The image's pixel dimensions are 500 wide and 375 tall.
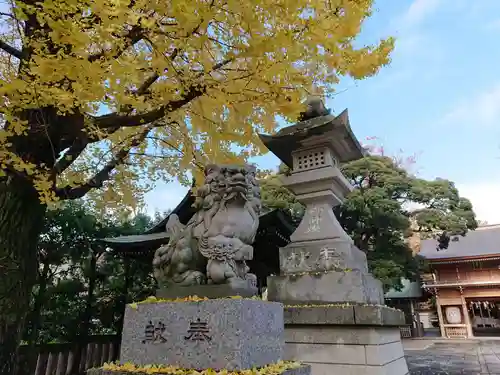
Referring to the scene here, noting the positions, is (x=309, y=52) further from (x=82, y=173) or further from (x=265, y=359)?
(x=82, y=173)

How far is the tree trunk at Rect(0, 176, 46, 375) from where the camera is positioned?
4410 millimetres

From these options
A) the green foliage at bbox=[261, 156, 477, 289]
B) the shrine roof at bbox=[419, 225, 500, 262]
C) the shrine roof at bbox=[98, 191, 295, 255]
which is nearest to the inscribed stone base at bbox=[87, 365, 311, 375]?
the shrine roof at bbox=[98, 191, 295, 255]

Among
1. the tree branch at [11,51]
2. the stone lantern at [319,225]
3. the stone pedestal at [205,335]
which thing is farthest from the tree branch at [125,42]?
the stone lantern at [319,225]

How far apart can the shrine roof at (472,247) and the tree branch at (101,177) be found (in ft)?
71.8

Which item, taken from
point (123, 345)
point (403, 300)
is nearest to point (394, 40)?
point (123, 345)

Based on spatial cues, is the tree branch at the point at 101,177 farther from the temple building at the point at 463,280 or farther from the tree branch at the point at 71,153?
the temple building at the point at 463,280

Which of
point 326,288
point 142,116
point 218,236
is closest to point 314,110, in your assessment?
point 326,288

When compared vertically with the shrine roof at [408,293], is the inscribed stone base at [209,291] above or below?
below

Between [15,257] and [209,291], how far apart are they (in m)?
3.01

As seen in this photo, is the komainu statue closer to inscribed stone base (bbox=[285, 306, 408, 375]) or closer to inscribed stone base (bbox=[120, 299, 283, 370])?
inscribed stone base (bbox=[120, 299, 283, 370])

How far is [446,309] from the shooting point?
24.2 meters

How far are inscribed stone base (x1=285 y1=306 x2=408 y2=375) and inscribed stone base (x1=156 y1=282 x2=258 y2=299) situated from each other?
7.50 ft

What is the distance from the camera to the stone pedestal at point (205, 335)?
2941 millimetres

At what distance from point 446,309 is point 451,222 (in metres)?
12.4
